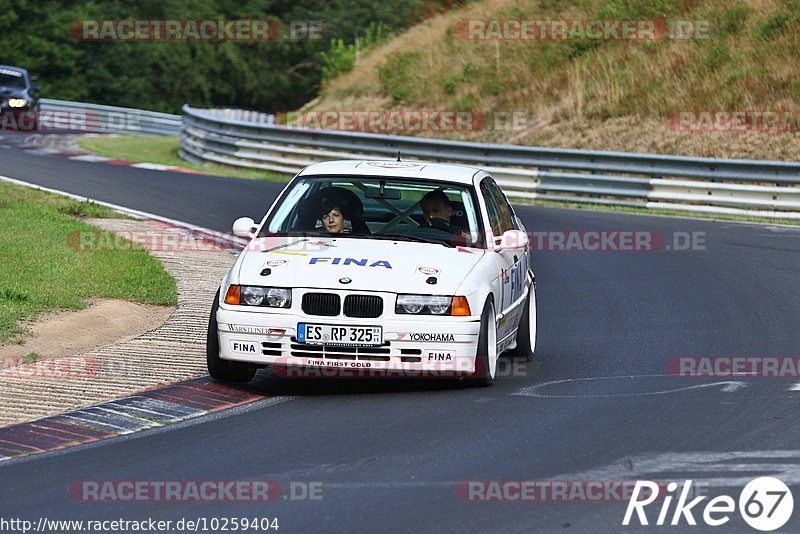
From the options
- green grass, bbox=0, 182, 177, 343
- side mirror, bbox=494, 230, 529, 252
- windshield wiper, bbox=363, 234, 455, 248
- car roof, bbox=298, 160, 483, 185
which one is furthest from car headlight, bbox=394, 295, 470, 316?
green grass, bbox=0, 182, 177, 343

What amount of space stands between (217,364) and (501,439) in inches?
92.7

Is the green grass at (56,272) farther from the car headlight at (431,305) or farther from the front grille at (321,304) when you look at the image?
the car headlight at (431,305)

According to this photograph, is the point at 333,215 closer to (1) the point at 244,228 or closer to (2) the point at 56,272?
(1) the point at 244,228

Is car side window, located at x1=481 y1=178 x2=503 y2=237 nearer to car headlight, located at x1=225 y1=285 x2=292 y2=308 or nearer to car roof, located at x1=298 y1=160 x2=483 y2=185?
car roof, located at x1=298 y1=160 x2=483 y2=185

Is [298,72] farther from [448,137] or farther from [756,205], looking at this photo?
[756,205]

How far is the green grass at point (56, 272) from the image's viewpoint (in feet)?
39.3

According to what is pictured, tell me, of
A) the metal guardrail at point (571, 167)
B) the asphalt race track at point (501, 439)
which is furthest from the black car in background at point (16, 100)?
the asphalt race track at point (501, 439)

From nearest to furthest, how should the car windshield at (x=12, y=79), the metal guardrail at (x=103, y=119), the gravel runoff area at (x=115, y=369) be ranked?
the gravel runoff area at (x=115, y=369) < the car windshield at (x=12, y=79) < the metal guardrail at (x=103, y=119)

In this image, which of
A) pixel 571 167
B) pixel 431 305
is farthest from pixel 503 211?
pixel 571 167

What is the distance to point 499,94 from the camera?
35281 millimetres

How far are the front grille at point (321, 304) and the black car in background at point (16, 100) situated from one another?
30.0 meters

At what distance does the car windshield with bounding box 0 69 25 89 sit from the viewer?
37438 millimetres

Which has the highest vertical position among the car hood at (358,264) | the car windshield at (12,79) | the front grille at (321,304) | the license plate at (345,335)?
the car windshield at (12,79)

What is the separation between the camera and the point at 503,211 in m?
11.1
